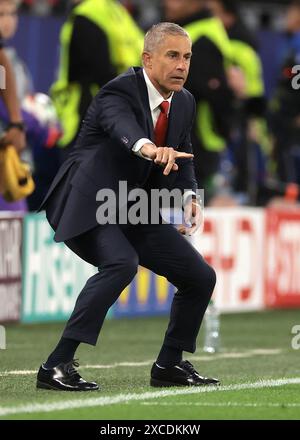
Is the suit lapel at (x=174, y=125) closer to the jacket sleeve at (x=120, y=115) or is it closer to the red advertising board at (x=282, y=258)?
the jacket sleeve at (x=120, y=115)

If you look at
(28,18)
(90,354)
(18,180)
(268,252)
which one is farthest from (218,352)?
(28,18)

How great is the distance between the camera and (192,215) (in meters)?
7.84

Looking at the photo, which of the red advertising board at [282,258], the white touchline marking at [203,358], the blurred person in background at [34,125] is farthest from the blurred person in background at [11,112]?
the red advertising board at [282,258]

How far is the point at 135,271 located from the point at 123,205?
1.14 ft

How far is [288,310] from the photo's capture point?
14547 mm

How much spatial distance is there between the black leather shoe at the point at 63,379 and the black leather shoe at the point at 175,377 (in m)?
0.49

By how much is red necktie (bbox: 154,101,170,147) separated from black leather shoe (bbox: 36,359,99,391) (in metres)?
1.22

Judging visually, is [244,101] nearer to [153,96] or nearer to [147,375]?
[147,375]

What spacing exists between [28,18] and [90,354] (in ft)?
15.8

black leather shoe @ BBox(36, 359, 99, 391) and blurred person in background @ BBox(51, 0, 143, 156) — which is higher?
blurred person in background @ BBox(51, 0, 143, 156)

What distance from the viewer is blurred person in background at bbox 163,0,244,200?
12.4 metres

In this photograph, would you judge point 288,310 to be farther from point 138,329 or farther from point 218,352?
point 218,352

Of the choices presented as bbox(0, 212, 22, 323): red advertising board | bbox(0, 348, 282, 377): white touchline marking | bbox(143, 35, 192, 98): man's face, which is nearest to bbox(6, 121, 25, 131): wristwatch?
bbox(0, 212, 22, 323): red advertising board

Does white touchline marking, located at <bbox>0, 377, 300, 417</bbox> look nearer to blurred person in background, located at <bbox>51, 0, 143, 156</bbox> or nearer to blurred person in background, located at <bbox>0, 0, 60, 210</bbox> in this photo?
blurred person in background, located at <bbox>51, 0, 143, 156</bbox>
